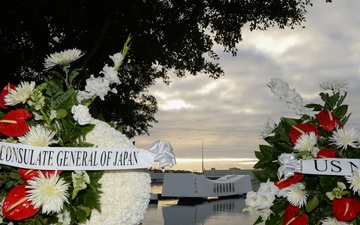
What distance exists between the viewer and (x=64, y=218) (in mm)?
3895

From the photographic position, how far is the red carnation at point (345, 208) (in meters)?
4.72

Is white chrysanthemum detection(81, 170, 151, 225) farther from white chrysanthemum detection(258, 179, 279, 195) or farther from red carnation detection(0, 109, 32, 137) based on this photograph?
white chrysanthemum detection(258, 179, 279, 195)

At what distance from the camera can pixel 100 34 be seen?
63.6ft

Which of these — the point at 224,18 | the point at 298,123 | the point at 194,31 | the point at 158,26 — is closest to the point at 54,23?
the point at 158,26

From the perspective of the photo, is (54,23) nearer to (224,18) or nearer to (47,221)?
(224,18)

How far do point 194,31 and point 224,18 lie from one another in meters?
1.52

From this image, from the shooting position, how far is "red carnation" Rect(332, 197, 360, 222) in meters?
4.72

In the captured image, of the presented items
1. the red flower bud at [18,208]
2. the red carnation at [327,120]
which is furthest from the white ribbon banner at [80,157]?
the red carnation at [327,120]

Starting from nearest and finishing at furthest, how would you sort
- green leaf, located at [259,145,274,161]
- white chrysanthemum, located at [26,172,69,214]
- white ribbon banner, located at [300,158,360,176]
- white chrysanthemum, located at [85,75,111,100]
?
white chrysanthemum, located at [26,172,69,214] → white chrysanthemum, located at [85,75,111,100] → white ribbon banner, located at [300,158,360,176] → green leaf, located at [259,145,274,161]

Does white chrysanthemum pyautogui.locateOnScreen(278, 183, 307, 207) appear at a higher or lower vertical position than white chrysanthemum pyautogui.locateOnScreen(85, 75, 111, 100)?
lower

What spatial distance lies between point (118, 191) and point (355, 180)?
2028 mm

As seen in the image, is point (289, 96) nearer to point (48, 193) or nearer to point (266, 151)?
point (266, 151)

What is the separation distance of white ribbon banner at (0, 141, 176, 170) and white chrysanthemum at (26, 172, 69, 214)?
0.40 feet

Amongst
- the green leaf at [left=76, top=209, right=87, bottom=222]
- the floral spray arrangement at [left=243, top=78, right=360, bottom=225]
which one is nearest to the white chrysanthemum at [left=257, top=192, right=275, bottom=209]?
the floral spray arrangement at [left=243, top=78, right=360, bottom=225]
